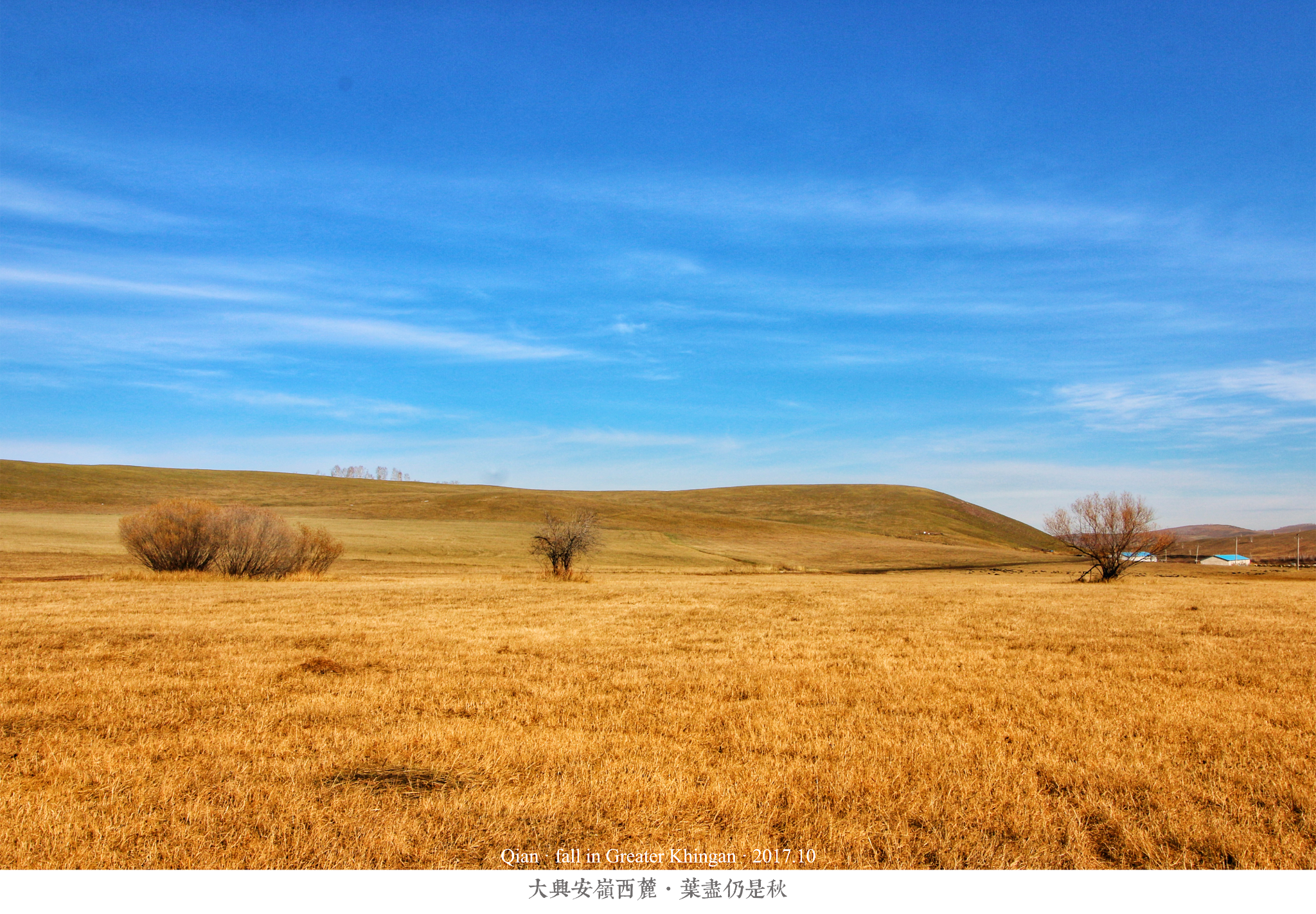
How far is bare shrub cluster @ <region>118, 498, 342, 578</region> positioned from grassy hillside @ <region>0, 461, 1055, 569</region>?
2004 centimetres

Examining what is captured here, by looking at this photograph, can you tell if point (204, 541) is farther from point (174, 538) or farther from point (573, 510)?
point (573, 510)

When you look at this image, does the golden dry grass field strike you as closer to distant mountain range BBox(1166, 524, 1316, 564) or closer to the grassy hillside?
the grassy hillside

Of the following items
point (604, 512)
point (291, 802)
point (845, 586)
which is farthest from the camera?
point (604, 512)

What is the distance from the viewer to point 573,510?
114 metres

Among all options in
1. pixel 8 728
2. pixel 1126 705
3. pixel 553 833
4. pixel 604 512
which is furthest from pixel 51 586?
pixel 604 512

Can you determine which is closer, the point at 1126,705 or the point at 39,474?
the point at 1126,705

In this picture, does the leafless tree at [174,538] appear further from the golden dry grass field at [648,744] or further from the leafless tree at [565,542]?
the golden dry grass field at [648,744]

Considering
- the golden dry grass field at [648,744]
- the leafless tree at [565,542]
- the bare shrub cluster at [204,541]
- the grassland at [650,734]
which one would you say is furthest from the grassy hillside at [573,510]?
the golden dry grass field at [648,744]

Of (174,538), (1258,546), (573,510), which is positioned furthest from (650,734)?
(1258,546)

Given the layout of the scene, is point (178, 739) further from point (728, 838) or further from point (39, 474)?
point (39, 474)

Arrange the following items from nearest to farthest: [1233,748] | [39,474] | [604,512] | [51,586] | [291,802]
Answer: [291,802] → [1233,748] → [51,586] → [604,512] → [39,474]

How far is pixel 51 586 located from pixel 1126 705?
33.0 m

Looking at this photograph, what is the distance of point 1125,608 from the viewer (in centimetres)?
2530

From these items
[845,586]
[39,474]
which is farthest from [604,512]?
[39,474]
